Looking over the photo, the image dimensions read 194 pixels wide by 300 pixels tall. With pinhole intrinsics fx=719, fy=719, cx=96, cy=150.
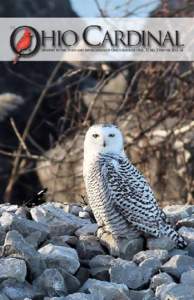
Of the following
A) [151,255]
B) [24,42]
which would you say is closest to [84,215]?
[151,255]

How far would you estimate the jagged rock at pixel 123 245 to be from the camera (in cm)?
243

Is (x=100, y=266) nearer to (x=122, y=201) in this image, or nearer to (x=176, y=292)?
(x=122, y=201)

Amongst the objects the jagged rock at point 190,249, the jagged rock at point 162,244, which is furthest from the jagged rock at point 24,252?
the jagged rock at point 190,249

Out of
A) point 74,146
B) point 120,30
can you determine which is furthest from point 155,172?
point 120,30

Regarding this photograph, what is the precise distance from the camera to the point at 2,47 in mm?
6242

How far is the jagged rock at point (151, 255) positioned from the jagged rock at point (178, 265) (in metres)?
0.05

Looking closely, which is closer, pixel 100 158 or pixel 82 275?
pixel 82 275

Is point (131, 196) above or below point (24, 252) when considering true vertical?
above

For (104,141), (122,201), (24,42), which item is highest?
(24,42)

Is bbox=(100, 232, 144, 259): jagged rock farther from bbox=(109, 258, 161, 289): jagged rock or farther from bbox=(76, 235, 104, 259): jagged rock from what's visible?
bbox=(109, 258, 161, 289): jagged rock

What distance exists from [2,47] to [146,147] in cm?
154

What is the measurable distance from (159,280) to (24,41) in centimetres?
388

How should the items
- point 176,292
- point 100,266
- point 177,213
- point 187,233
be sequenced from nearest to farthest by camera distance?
point 176,292 < point 100,266 < point 187,233 < point 177,213

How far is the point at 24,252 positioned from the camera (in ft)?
7.18
